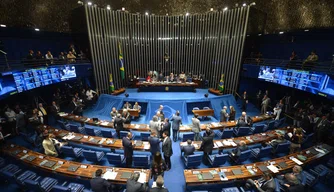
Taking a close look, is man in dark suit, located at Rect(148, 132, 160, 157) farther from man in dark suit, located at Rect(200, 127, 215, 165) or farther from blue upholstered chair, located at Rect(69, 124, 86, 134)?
blue upholstered chair, located at Rect(69, 124, 86, 134)

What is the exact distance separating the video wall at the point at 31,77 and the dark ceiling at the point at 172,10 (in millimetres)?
3981

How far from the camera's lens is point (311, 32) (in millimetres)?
11258

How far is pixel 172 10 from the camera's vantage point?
16094 millimetres

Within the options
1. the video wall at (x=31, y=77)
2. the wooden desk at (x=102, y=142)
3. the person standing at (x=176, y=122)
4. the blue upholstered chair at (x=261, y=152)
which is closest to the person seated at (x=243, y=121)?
the blue upholstered chair at (x=261, y=152)

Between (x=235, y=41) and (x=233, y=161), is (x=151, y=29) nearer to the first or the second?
(x=235, y=41)

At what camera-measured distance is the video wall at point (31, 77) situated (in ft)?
26.2

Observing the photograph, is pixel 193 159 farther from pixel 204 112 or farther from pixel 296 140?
pixel 204 112

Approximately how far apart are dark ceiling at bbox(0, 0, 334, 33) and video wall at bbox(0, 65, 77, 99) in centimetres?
398

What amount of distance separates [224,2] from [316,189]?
48.5 feet

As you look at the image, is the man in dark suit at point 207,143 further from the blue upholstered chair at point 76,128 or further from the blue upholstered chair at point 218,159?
the blue upholstered chair at point 76,128

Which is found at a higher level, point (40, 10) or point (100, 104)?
point (40, 10)

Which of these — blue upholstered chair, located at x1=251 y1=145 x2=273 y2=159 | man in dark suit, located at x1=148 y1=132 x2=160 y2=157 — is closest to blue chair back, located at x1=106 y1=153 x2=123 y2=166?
man in dark suit, located at x1=148 y1=132 x2=160 y2=157

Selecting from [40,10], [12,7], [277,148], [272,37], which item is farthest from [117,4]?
[277,148]

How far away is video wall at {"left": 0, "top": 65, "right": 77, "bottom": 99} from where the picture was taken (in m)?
7.98
